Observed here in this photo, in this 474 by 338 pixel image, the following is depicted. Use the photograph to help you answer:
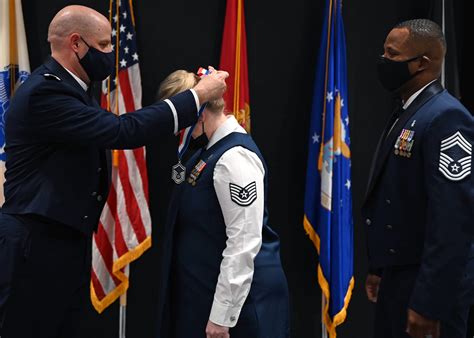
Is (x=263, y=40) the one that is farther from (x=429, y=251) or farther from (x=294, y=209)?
(x=429, y=251)

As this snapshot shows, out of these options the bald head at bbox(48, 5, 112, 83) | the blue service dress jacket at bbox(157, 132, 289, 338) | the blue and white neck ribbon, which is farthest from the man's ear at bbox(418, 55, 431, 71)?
the bald head at bbox(48, 5, 112, 83)

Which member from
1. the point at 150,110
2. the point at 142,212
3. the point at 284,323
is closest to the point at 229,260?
the point at 284,323

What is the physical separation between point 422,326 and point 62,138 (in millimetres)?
1422

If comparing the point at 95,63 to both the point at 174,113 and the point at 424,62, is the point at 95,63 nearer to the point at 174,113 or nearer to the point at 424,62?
the point at 174,113

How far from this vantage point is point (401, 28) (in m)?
2.41

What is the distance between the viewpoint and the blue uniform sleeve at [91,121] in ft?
7.71

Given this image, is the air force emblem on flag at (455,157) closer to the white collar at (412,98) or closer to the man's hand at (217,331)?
A: the white collar at (412,98)

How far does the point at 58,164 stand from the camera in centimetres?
240

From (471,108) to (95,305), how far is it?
2.71m

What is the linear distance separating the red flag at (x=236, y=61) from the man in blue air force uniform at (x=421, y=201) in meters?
1.53

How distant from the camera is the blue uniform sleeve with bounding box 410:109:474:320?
2043 millimetres

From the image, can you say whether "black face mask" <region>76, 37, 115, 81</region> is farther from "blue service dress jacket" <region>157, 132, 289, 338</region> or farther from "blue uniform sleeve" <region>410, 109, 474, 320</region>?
"blue uniform sleeve" <region>410, 109, 474, 320</region>

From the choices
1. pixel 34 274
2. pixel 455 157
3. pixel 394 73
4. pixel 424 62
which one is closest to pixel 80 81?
pixel 34 274

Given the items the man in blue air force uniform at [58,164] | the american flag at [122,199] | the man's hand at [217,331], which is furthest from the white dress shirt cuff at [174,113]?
the american flag at [122,199]
